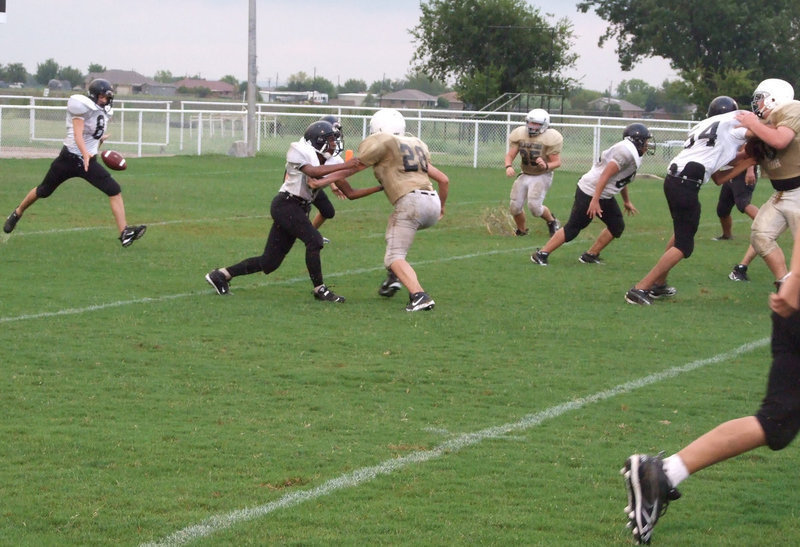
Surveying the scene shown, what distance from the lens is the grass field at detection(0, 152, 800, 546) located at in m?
4.52

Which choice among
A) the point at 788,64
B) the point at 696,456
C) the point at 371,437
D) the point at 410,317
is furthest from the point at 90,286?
the point at 788,64

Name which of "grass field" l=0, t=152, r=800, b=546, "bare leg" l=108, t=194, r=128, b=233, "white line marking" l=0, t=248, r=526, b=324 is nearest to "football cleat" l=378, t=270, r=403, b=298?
"grass field" l=0, t=152, r=800, b=546

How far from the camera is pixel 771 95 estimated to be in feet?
27.1

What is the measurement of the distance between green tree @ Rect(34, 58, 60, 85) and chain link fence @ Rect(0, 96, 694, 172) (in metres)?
72.8

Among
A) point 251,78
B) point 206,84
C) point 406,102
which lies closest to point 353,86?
point 206,84

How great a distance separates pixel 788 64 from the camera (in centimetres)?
5272

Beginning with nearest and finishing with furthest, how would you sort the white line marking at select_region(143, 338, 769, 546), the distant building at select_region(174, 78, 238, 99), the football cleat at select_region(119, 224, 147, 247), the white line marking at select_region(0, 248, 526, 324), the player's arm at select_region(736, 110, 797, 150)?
the white line marking at select_region(143, 338, 769, 546), the player's arm at select_region(736, 110, 797, 150), the white line marking at select_region(0, 248, 526, 324), the football cleat at select_region(119, 224, 147, 247), the distant building at select_region(174, 78, 238, 99)

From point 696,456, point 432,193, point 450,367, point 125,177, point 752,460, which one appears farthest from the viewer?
point 125,177

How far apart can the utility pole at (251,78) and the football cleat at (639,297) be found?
20.3 meters

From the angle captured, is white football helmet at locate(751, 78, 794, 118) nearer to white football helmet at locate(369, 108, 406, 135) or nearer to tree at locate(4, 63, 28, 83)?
white football helmet at locate(369, 108, 406, 135)

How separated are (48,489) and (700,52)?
53.5 metres

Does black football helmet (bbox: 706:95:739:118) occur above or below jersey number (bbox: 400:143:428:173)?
above

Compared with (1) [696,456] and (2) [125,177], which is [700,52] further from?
(1) [696,456]

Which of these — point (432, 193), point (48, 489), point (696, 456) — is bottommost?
point (48, 489)
